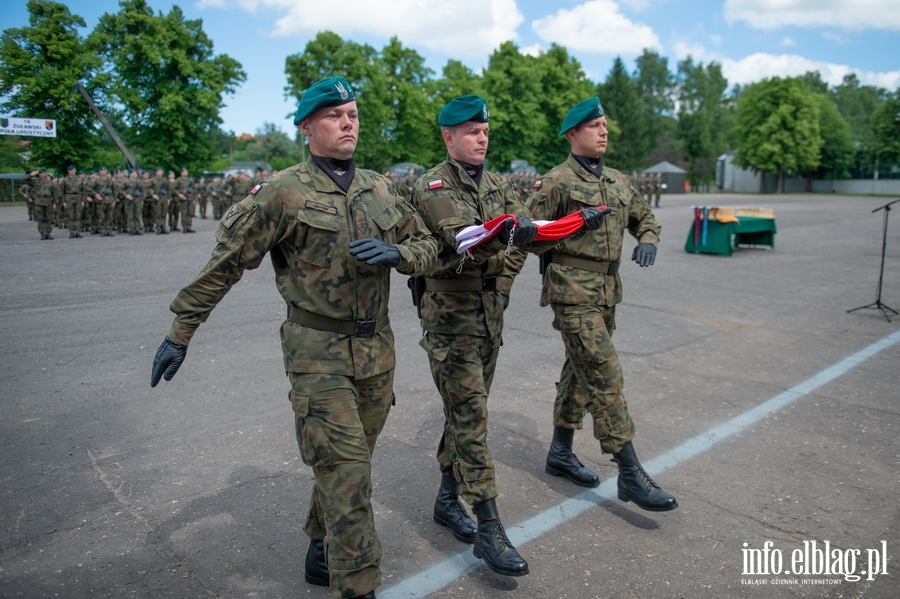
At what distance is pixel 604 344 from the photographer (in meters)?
3.96

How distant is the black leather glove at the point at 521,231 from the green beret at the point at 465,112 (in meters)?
0.72

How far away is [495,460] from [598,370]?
1072mm

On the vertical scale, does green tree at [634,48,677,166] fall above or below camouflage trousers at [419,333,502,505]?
above

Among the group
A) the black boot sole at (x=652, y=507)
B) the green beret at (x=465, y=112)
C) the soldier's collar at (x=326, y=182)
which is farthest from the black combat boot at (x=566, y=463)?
the soldier's collar at (x=326, y=182)

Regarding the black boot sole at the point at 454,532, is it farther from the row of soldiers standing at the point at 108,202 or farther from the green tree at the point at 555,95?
the green tree at the point at 555,95

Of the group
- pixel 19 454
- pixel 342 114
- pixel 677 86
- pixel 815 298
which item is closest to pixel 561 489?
pixel 342 114

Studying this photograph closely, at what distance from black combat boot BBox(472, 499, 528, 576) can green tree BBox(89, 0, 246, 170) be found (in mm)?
41248

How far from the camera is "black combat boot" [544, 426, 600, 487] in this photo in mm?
4230

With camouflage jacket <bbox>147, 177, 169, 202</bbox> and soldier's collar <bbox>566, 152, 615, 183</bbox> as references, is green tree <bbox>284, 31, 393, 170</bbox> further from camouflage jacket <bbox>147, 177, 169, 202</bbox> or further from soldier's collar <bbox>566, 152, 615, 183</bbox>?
soldier's collar <bbox>566, 152, 615, 183</bbox>

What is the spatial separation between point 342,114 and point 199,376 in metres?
3.97

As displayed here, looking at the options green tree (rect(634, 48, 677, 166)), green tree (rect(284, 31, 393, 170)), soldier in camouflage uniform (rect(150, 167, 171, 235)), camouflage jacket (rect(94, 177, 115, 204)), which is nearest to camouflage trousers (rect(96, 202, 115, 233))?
camouflage jacket (rect(94, 177, 115, 204))

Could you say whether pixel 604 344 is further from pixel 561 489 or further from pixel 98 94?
pixel 98 94

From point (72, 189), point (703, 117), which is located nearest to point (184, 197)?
point (72, 189)

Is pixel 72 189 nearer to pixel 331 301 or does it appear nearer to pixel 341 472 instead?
pixel 331 301
